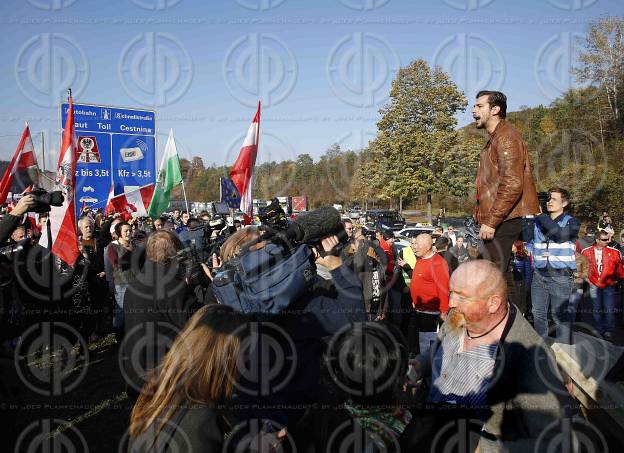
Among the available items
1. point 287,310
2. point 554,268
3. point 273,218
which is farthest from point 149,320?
point 554,268

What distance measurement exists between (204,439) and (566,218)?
429cm

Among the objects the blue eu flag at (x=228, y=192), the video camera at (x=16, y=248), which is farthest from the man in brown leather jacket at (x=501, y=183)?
the blue eu flag at (x=228, y=192)

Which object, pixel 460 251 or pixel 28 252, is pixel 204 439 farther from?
pixel 460 251

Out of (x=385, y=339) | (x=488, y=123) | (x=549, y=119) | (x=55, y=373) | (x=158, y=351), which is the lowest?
(x=55, y=373)

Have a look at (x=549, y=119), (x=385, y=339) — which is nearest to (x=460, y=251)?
(x=385, y=339)

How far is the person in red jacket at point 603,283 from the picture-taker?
7.63 meters

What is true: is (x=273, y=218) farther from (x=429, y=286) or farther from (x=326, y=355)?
(x=429, y=286)

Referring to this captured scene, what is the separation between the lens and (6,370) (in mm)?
2859

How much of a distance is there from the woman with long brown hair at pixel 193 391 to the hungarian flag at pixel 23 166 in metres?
7.40

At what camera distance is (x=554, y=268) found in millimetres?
5203

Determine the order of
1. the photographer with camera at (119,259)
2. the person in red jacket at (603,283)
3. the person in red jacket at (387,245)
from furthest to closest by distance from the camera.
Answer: the person in red jacket at (387,245) → the person in red jacket at (603,283) → the photographer with camera at (119,259)

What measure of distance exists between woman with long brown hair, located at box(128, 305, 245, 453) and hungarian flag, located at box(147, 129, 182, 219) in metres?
8.80

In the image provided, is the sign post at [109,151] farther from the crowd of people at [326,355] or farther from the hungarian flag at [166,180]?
the crowd of people at [326,355]

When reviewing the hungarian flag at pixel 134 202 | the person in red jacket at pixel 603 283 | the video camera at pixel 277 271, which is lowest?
the person in red jacket at pixel 603 283
